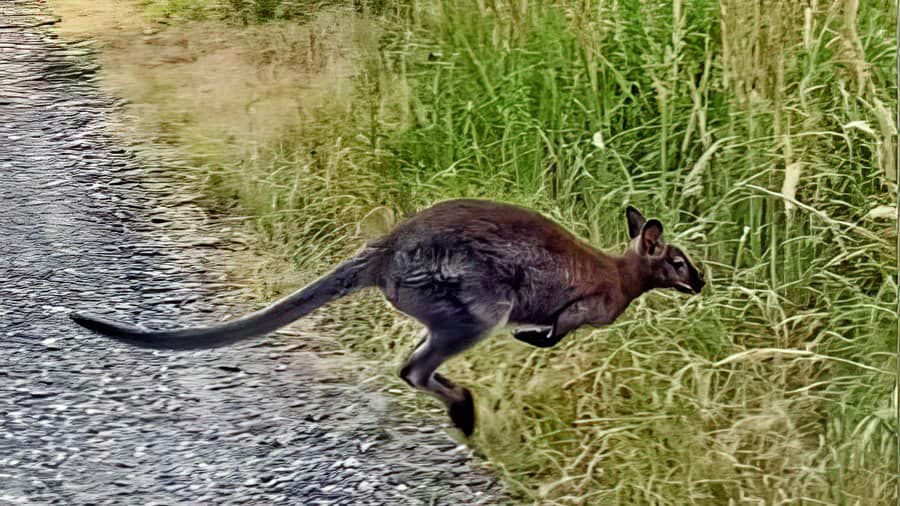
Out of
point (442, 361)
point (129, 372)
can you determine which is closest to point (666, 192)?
point (442, 361)

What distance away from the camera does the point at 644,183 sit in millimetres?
1294

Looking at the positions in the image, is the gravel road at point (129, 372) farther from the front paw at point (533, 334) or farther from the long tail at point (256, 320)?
the front paw at point (533, 334)

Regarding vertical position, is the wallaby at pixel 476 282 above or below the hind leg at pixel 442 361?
above

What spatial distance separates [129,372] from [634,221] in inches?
26.1

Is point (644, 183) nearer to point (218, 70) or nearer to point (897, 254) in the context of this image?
point (897, 254)

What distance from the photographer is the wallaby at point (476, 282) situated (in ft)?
4.05

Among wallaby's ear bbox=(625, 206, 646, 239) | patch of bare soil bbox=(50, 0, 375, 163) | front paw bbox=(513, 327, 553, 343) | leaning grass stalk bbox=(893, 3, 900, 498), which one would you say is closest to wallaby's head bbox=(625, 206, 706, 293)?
wallaby's ear bbox=(625, 206, 646, 239)

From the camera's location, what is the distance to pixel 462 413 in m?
1.29

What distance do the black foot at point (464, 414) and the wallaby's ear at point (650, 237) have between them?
0.28m

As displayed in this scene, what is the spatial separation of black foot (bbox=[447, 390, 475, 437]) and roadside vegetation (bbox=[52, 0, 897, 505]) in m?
0.02

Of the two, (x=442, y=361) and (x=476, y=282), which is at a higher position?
(x=476, y=282)

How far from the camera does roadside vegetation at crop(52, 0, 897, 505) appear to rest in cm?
127

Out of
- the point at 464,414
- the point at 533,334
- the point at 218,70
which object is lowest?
the point at 464,414

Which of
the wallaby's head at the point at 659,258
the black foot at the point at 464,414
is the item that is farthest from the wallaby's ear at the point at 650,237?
the black foot at the point at 464,414
